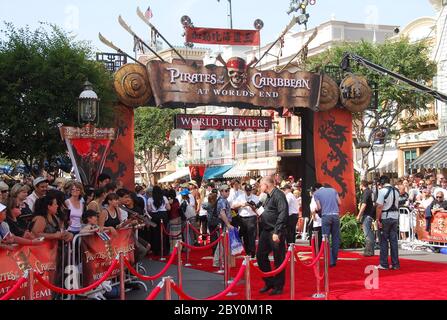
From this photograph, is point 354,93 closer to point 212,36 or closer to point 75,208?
point 212,36

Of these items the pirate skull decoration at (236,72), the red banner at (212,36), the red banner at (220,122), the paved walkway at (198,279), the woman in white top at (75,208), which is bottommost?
the paved walkway at (198,279)

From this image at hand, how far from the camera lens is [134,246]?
1047cm

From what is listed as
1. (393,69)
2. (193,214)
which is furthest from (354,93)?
(393,69)

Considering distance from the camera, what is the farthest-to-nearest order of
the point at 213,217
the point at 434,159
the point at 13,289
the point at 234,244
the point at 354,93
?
1. the point at 434,159
2. the point at 354,93
3. the point at 213,217
4. the point at 234,244
5. the point at 13,289

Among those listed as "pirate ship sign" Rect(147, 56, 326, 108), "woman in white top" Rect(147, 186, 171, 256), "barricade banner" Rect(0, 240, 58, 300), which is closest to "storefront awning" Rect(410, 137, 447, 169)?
"pirate ship sign" Rect(147, 56, 326, 108)

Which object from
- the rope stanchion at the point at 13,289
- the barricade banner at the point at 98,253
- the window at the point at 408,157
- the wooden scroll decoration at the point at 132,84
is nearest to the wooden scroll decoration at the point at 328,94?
the wooden scroll decoration at the point at 132,84

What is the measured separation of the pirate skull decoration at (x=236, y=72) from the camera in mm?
18719

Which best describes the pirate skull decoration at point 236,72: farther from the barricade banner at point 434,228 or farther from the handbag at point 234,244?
the handbag at point 234,244

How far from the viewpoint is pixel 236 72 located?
18.8 meters

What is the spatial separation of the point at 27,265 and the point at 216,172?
43.1m

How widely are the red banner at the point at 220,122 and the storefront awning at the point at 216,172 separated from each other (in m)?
29.2

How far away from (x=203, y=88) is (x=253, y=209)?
Result: 532 centimetres

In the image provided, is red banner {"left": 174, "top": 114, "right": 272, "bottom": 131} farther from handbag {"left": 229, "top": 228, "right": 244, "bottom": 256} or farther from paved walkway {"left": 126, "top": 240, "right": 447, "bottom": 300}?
handbag {"left": 229, "top": 228, "right": 244, "bottom": 256}
